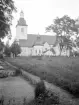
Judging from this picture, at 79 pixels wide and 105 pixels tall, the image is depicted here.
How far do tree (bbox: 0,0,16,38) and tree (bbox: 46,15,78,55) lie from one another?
37077 millimetres

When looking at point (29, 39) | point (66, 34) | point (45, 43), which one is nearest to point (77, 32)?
point (66, 34)

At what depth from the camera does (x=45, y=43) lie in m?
72.1

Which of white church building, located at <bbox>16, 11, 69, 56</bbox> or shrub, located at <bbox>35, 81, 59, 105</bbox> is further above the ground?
white church building, located at <bbox>16, 11, 69, 56</bbox>

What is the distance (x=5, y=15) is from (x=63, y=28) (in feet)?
128

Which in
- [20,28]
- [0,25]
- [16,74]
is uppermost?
[20,28]

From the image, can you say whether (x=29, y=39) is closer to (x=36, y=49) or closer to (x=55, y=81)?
(x=36, y=49)

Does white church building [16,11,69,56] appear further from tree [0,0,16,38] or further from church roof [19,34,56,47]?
tree [0,0,16,38]

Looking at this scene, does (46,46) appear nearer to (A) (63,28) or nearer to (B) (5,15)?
(A) (63,28)

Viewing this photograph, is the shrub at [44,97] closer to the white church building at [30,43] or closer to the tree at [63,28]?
the tree at [63,28]

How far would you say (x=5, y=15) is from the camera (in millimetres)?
18125

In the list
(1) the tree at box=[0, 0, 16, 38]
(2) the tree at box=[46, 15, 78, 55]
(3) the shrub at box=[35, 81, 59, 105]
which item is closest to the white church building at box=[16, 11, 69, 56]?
(2) the tree at box=[46, 15, 78, 55]

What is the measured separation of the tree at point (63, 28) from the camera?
54.7 meters

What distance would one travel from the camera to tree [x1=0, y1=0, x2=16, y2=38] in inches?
659

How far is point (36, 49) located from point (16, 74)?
2052 inches
